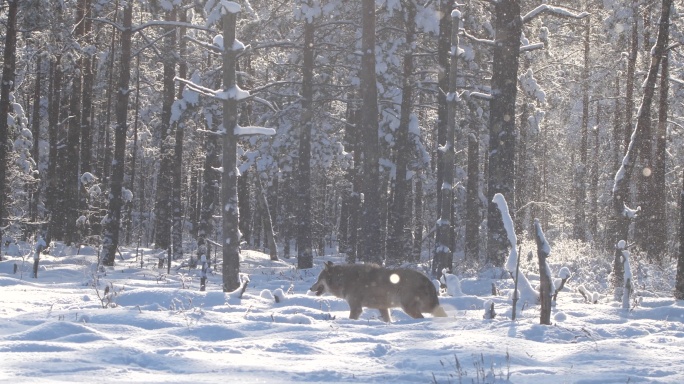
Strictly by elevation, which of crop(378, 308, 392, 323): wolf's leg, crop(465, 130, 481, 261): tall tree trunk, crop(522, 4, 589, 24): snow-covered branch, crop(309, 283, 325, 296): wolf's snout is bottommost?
crop(378, 308, 392, 323): wolf's leg

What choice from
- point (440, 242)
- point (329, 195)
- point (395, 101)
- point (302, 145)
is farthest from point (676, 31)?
point (329, 195)

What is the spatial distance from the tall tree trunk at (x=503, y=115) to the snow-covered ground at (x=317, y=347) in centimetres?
595

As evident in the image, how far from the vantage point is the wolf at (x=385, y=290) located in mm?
9727

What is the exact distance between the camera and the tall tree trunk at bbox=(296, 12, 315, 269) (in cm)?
2245

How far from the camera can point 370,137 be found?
1848cm

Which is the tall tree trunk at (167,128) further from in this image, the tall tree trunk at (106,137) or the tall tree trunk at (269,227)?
the tall tree trunk at (269,227)

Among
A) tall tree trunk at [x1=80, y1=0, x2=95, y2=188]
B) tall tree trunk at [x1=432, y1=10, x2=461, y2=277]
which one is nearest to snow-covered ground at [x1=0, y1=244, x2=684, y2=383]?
tall tree trunk at [x1=432, y1=10, x2=461, y2=277]

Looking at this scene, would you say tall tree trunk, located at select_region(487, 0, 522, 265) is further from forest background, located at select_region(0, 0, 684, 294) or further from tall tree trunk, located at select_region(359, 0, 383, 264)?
tall tree trunk, located at select_region(359, 0, 383, 264)

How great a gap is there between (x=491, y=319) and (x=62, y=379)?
5348 mm

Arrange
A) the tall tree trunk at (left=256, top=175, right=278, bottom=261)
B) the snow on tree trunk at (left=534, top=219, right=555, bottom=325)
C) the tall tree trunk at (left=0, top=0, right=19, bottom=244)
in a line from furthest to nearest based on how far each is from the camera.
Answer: the tall tree trunk at (left=256, top=175, right=278, bottom=261)
the tall tree trunk at (left=0, top=0, right=19, bottom=244)
the snow on tree trunk at (left=534, top=219, right=555, bottom=325)

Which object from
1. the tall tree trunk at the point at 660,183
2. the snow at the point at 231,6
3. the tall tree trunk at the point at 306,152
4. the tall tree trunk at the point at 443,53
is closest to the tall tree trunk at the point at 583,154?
the tall tree trunk at the point at 660,183

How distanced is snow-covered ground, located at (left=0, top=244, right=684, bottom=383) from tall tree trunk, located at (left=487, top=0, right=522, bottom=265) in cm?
595

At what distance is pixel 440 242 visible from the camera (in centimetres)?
1789

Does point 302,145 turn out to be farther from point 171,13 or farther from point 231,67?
point 231,67
